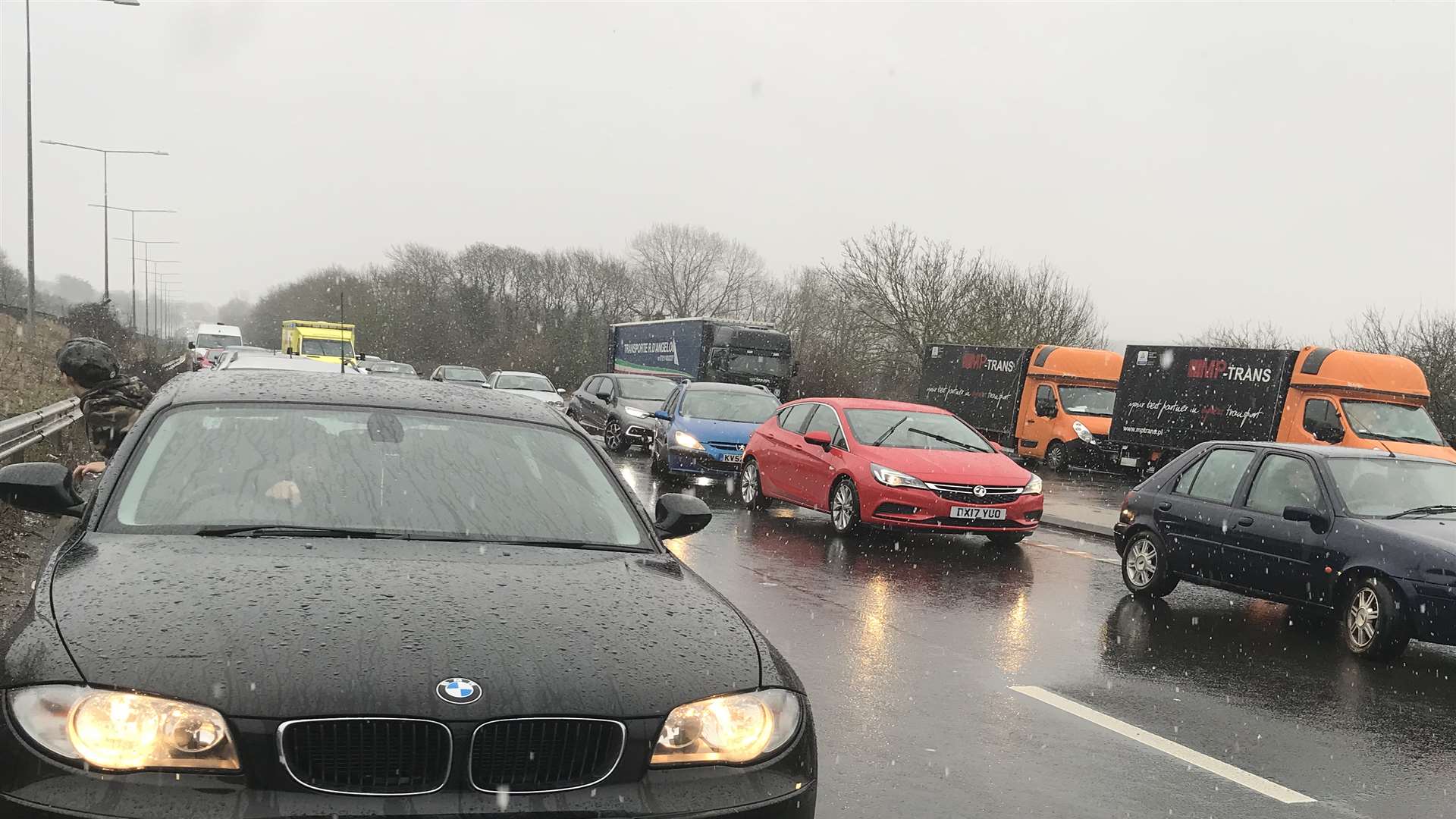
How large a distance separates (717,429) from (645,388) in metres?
7.92

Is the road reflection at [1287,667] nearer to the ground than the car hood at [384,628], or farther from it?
nearer to the ground

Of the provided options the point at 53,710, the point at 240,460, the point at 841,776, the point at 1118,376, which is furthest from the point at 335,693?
the point at 1118,376

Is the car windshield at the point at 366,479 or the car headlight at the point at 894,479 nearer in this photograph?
the car windshield at the point at 366,479

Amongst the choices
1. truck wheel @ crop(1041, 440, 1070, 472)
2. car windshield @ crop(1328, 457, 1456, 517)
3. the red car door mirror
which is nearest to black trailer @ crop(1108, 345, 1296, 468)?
truck wheel @ crop(1041, 440, 1070, 472)

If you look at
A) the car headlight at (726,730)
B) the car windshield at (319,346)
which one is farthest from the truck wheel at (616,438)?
the car headlight at (726,730)

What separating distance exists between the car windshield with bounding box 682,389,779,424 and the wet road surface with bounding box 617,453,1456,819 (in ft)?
25.0

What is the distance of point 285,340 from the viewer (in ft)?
146

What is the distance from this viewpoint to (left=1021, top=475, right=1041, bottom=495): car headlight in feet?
41.4

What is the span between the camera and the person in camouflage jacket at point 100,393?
618cm

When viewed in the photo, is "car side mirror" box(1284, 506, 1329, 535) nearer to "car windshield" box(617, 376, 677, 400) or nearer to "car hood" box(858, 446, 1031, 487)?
"car hood" box(858, 446, 1031, 487)

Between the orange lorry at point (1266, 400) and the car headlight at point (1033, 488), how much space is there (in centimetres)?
692

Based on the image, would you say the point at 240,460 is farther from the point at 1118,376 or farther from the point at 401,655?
the point at 1118,376

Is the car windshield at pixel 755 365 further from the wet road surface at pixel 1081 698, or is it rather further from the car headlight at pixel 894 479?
the wet road surface at pixel 1081 698

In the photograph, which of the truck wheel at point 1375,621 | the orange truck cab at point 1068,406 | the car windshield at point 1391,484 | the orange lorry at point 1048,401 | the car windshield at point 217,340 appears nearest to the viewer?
the truck wheel at point 1375,621
